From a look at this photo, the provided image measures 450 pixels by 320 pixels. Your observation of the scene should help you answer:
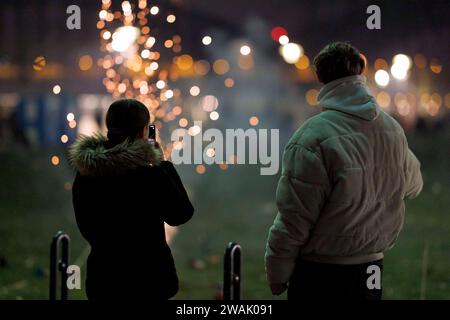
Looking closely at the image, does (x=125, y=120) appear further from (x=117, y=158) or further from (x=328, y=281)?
(x=328, y=281)

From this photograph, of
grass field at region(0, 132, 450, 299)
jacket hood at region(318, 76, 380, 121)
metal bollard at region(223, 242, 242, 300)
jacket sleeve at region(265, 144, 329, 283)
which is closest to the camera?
jacket sleeve at region(265, 144, 329, 283)

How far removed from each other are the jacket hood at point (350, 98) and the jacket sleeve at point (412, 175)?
0.30 m

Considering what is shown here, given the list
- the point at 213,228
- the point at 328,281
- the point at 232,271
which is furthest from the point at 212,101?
the point at 328,281

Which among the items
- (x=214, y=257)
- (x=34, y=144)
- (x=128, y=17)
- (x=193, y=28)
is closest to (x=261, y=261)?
(x=214, y=257)

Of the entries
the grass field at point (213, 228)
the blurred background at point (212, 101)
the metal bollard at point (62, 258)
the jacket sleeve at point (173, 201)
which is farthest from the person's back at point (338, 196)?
the grass field at point (213, 228)

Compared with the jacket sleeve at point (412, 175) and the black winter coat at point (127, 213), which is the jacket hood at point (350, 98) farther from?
the black winter coat at point (127, 213)

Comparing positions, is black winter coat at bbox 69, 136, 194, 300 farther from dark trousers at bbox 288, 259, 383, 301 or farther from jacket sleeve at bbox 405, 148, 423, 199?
jacket sleeve at bbox 405, 148, 423, 199

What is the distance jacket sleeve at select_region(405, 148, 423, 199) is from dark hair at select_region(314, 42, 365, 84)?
48cm

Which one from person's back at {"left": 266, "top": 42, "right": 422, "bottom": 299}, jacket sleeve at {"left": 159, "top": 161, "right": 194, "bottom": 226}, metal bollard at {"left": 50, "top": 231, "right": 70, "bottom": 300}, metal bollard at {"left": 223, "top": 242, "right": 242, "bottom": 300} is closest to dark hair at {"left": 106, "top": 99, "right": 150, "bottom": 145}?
jacket sleeve at {"left": 159, "top": 161, "right": 194, "bottom": 226}

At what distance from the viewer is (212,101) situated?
15375 mm

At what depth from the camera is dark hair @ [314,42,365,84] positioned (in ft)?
10.4

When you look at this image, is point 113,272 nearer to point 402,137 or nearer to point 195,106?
point 402,137

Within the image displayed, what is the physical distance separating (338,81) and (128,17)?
2.90 metres

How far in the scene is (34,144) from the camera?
47.3ft
